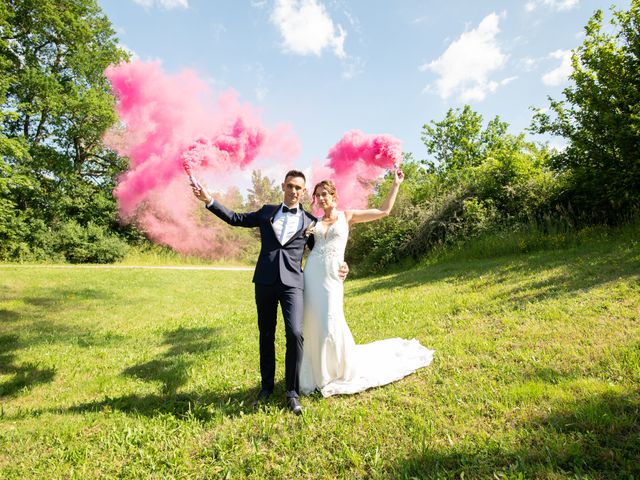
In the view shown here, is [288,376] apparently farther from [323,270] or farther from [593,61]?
[593,61]

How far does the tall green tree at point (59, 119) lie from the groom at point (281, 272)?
27.1 meters

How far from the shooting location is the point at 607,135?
11.6 meters

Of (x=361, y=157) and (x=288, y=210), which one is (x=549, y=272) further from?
(x=288, y=210)

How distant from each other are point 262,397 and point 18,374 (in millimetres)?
4122

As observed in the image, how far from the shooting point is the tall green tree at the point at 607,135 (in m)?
11.0

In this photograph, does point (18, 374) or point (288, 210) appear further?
point (18, 374)

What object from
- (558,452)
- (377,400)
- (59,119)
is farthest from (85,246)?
(558,452)

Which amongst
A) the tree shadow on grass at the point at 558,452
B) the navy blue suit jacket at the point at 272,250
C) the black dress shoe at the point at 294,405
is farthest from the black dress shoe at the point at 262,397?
the tree shadow on grass at the point at 558,452

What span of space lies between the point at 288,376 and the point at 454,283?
22.8 ft

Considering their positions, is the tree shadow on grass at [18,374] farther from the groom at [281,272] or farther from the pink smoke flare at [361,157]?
the pink smoke flare at [361,157]

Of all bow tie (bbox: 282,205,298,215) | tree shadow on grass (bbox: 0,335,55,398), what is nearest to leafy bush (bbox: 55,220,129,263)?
tree shadow on grass (bbox: 0,335,55,398)

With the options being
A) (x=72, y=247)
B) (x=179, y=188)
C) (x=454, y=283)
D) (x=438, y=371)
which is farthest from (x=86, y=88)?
A: (x=438, y=371)

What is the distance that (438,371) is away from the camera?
4379 mm

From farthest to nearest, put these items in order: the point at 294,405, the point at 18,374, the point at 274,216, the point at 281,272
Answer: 1. the point at 18,374
2. the point at 274,216
3. the point at 281,272
4. the point at 294,405
